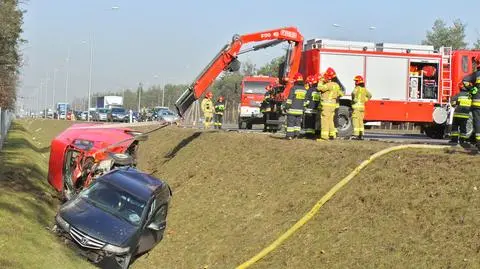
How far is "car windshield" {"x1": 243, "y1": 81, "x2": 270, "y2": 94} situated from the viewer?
105 ft

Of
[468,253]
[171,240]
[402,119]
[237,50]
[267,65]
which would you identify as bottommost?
[171,240]

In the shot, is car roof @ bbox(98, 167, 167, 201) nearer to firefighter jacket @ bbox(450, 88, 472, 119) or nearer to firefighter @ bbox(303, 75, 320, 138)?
firefighter @ bbox(303, 75, 320, 138)

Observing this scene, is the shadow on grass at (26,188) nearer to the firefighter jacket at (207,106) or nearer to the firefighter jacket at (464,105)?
the firefighter jacket at (464,105)

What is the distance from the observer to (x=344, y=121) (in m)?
18.3

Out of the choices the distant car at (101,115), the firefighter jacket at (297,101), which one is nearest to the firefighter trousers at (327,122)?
the firefighter jacket at (297,101)

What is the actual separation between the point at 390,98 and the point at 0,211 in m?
12.6

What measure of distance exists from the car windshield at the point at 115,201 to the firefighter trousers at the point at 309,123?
6.56 meters

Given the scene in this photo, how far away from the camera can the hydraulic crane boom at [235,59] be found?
18.7m

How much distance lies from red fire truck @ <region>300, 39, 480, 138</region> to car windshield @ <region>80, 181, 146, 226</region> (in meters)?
9.48

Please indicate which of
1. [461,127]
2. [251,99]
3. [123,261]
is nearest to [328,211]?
[123,261]

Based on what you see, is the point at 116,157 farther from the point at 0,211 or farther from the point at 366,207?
the point at 366,207

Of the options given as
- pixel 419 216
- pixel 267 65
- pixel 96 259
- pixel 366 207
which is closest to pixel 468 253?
pixel 419 216

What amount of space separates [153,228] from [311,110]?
674cm

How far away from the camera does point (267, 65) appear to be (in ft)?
325
